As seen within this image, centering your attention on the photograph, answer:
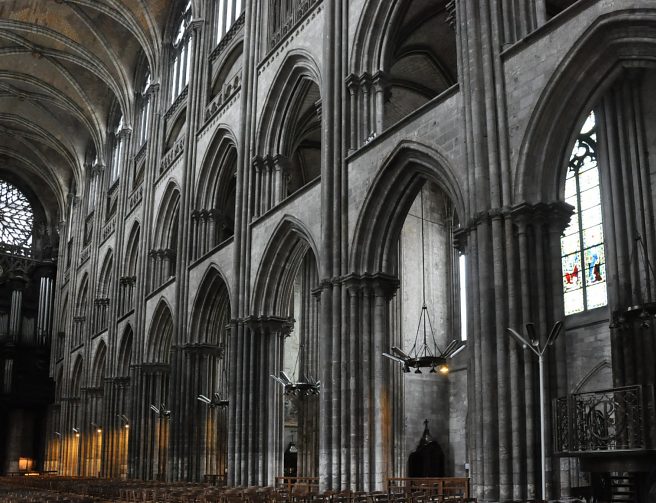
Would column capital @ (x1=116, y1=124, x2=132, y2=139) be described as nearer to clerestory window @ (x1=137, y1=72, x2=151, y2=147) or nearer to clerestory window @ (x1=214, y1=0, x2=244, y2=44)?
clerestory window @ (x1=137, y1=72, x2=151, y2=147)

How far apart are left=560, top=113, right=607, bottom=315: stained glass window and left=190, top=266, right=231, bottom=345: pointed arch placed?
39.0 ft

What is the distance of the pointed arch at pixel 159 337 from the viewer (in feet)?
108

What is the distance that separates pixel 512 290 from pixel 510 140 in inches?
109

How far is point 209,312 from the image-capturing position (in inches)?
1126

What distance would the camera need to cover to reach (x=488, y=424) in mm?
13703

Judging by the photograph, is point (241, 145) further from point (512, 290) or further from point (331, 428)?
point (512, 290)

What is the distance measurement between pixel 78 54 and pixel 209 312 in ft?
67.1

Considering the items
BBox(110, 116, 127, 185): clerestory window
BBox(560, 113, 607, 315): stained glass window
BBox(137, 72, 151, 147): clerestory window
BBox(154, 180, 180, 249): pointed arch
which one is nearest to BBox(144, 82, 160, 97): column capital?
BBox(137, 72, 151, 147): clerestory window

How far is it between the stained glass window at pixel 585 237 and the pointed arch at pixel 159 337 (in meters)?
16.9

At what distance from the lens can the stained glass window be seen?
21781mm

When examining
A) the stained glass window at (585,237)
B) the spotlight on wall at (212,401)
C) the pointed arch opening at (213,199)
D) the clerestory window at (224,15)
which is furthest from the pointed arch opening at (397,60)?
the spotlight on wall at (212,401)

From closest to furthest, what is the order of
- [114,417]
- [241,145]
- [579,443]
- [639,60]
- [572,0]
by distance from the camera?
[579,443] → [639,60] → [572,0] → [241,145] → [114,417]

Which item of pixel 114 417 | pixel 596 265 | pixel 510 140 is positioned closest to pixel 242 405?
pixel 596 265

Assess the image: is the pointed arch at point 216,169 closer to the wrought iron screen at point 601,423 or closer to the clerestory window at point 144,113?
the clerestory window at point 144,113
